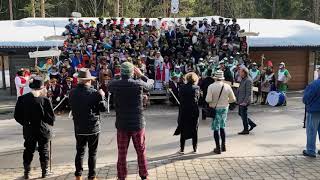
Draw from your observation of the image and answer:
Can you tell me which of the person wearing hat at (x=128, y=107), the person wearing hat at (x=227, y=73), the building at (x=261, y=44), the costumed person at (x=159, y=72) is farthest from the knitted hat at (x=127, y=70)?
the building at (x=261, y=44)

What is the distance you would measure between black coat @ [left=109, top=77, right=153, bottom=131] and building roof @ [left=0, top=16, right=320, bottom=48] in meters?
13.0

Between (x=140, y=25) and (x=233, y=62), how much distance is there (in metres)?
4.56

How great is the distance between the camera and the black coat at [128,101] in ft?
20.3

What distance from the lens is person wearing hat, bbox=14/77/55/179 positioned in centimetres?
667

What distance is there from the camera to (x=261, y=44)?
63.5ft

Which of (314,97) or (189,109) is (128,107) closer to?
(189,109)

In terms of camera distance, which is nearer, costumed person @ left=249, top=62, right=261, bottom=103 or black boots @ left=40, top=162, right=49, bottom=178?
black boots @ left=40, top=162, right=49, bottom=178

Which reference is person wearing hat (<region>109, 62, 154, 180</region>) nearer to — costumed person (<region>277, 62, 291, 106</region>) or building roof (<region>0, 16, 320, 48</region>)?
costumed person (<region>277, 62, 291, 106</region>)

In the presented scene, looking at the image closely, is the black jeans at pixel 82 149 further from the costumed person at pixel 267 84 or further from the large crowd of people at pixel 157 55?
the costumed person at pixel 267 84

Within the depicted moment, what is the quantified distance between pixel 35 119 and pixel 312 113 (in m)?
5.13

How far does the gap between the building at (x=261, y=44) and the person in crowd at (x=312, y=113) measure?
11.5m

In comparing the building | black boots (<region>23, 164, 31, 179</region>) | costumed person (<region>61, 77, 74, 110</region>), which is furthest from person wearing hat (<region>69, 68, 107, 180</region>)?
the building

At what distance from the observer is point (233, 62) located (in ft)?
52.5

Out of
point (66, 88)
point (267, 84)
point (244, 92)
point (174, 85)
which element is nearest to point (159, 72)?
point (174, 85)
